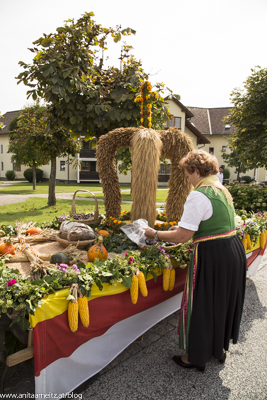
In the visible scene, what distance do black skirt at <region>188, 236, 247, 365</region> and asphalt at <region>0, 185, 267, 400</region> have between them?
23 cm

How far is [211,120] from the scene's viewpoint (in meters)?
32.4

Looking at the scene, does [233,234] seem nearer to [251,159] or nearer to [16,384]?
[16,384]

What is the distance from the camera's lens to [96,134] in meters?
5.56

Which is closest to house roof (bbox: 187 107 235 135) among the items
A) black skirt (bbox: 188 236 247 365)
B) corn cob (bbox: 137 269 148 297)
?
black skirt (bbox: 188 236 247 365)

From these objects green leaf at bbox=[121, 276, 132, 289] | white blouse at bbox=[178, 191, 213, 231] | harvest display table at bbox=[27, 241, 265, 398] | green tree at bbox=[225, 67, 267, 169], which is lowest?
harvest display table at bbox=[27, 241, 265, 398]

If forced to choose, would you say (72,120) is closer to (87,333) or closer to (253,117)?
(87,333)

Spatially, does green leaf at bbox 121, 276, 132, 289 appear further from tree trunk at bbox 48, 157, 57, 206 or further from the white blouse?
tree trunk at bbox 48, 157, 57, 206

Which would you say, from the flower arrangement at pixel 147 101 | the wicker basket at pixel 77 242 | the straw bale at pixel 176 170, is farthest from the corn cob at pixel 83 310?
the flower arrangement at pixel 147 101

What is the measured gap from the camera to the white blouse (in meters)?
1.95

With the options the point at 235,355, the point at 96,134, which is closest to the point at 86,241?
the point at 235,355

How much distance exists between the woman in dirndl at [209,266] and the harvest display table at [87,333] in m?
0.48

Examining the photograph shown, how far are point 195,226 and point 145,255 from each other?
743mm

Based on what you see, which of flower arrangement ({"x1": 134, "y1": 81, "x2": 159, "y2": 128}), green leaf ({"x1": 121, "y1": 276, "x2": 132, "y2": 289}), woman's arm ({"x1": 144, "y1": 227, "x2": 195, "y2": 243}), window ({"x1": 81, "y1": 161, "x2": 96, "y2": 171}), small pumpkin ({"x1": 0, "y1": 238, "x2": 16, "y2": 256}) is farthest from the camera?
window ({"x1": 81, "y1": 161, "x2": 96, "y2": 171})

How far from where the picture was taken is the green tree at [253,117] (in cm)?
1006
